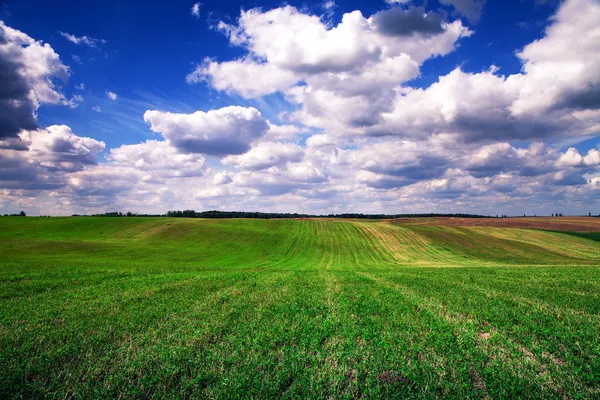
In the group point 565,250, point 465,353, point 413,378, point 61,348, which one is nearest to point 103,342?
point 61,348

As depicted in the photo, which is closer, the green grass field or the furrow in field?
the furrow in field

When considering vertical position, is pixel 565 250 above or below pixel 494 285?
below

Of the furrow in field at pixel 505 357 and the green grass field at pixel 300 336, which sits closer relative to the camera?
the furrow in field at pixel 505 357

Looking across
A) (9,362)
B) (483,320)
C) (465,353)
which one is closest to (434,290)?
(483,320)

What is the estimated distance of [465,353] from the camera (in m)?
10.2

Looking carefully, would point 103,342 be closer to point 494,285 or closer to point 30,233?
point 494,285


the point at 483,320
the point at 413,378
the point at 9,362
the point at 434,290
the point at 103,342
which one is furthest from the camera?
the point at 434,290

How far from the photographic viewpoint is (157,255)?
56438 mm

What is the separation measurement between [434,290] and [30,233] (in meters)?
99.9

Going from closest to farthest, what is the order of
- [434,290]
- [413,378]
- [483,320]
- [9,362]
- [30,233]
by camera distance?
[413,378] < [9,362] < [483,320] < [434,290] < [30,233]

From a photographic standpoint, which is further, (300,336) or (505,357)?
(300,336)

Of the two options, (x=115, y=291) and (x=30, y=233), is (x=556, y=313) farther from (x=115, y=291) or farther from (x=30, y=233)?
(x=30, y=233)

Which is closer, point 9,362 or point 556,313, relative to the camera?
point 9,362

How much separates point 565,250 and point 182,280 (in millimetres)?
87001
